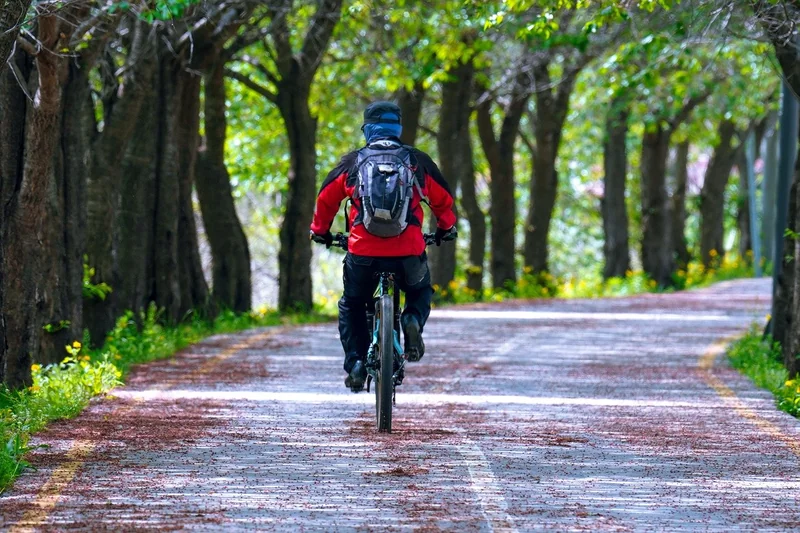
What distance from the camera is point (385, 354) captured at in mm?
9641

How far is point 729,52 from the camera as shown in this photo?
23.2 metres

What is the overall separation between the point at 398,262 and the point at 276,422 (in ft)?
5.34

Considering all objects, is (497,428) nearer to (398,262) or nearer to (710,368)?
(398,262)

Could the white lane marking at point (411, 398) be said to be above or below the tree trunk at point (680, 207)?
below

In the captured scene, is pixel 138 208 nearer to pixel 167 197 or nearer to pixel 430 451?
pixel 167 197

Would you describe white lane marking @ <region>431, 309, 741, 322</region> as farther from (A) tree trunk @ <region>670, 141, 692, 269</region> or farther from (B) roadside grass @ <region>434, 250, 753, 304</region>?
(A) tree trunk @ <region>670, 141, 692, 269</region>

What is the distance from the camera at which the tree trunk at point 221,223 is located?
898 inches

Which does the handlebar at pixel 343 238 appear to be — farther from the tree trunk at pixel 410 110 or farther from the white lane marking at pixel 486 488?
the tree trunk at pixel 410 110

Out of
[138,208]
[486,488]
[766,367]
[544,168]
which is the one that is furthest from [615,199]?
[486,488]

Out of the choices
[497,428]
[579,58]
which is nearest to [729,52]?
[579,58]

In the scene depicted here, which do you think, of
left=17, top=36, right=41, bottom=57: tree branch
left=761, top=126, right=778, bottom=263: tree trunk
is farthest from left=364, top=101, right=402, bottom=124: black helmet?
left=761, top=126, right=778, bottom=263: tree trunk

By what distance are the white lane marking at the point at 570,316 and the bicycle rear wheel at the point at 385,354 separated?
44.5ft

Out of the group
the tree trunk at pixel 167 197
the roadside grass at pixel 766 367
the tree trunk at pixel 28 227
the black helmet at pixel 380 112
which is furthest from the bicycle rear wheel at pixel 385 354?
the tree trunk at pixel 167 197

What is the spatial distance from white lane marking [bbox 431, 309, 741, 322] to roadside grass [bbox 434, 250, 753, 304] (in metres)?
3.30
